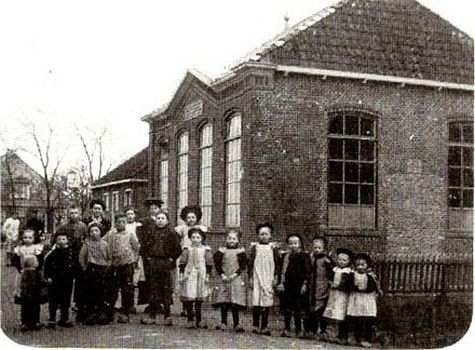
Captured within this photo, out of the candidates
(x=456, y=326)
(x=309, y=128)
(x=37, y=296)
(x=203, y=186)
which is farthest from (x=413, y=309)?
(x=203, y=186)

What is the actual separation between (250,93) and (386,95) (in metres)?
2.42

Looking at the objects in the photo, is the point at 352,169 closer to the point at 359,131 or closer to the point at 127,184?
the point at 359,131

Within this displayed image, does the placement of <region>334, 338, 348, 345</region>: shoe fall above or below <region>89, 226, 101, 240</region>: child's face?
below

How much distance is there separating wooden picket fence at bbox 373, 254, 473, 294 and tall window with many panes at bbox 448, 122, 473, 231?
1.75m

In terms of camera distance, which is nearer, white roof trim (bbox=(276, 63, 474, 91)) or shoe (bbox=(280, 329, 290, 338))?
shoe (bbox=(280, 329, 290, 338))

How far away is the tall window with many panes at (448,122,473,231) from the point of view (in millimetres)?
12805

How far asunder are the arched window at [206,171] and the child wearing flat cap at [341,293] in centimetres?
588

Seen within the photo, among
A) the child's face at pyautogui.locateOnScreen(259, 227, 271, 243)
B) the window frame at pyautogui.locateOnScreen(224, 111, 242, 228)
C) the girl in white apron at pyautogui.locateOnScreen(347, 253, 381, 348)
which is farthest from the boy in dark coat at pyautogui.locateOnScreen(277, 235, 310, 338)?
the window frame at pyautogui.locateOnScreen(224, 111, 242, 228)

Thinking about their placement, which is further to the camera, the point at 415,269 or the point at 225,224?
the point at 225,224

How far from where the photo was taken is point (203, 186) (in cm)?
1491

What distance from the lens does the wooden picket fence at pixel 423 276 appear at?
10547 millimetres

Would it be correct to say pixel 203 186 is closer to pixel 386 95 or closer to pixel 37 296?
pixel 386 95

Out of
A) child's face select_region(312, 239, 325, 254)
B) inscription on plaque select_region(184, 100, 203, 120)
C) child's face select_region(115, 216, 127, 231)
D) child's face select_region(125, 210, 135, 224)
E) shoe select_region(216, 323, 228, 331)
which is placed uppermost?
inscription on plaque select_region(184, 100, 203, 120)

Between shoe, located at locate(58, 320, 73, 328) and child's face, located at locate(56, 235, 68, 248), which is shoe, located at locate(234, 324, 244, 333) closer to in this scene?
shoe, located at locate(58, 320, 73, 328)
